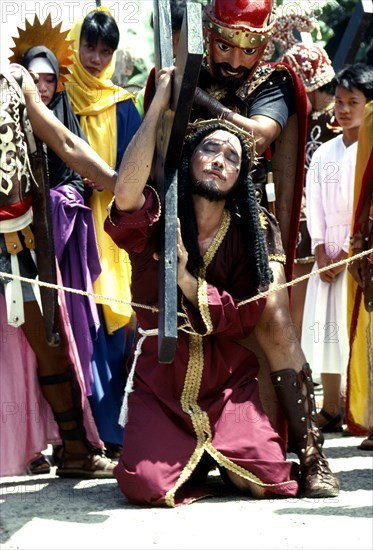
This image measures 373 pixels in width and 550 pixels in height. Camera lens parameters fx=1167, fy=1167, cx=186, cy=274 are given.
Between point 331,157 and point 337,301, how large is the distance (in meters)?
0.88

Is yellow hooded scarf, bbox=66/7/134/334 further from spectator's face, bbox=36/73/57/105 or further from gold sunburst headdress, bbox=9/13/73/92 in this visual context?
gold sunburst headdress, bbox=9/13/73/92

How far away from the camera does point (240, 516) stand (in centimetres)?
437

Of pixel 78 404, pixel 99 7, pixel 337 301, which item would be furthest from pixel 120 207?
pixel 337 301

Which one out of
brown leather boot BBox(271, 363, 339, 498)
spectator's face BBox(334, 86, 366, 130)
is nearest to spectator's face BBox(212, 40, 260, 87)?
brown leather boot BBox(271, 363, 339, 498)

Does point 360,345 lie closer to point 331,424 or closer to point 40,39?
point 331,424

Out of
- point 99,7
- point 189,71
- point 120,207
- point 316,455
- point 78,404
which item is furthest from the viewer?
point 99,7

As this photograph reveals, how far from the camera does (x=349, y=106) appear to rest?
675cm

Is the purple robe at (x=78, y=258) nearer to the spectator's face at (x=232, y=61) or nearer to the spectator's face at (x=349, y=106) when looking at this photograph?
the spectator's face at (x=232, y=61)

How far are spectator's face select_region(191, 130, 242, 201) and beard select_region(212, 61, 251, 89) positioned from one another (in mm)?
317

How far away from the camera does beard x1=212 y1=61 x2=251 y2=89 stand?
505cm

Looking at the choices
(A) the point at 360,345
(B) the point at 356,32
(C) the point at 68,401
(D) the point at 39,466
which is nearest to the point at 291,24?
(B) the point at 356,32

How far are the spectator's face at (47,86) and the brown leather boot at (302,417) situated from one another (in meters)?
1.79

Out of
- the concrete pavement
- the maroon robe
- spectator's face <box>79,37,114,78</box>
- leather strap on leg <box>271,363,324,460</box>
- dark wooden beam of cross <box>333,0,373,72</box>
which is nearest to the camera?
the concrete pavement

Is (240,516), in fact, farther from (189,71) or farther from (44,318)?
(189,71)
